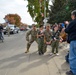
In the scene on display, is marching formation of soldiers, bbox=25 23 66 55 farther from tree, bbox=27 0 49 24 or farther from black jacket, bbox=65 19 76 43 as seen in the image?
tree, bbox=27 0 49 24

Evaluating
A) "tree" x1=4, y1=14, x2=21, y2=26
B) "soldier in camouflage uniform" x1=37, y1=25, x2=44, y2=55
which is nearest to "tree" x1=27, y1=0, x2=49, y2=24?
"soldier in camouflage uniform" x1=37, y1=25, x2=44, y2=55

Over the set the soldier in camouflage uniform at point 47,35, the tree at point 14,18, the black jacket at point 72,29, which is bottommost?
the tree at point 14,18

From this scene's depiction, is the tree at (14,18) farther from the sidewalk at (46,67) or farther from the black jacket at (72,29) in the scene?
the black jacket at (72,29)

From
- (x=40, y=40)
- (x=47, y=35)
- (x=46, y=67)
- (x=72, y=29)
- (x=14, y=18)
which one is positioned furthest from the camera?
(x=14, y=18)

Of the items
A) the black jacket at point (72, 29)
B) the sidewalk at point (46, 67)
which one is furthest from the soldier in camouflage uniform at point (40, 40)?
the black jacket at point (72, 29)

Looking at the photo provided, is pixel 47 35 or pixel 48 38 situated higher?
pixel 47 35

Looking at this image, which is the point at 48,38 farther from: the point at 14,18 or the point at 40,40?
the point at 14,18

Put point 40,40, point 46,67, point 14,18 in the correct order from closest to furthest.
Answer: point 46,67 → point 40,40 → point 14,18

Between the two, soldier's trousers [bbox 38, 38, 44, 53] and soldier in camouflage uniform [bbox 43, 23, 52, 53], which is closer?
soldier in camouflage uniform [bbox 43, 23, 52, 53]

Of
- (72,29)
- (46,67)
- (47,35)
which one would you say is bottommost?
(46,67)

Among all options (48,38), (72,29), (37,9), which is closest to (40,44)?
(48,38)

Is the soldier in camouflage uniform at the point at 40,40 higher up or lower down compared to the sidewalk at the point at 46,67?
higher up

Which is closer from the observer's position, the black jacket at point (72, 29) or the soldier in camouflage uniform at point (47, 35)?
the black jacket at point (72, 29)

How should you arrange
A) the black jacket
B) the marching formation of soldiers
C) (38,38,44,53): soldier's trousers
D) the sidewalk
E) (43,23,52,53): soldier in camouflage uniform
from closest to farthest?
the black jacket < the sidewalk < the marching formation of soldiers < (43,23,52,53): soldier in camouflage uniform < (38,38,44,53): soldier's trousers
